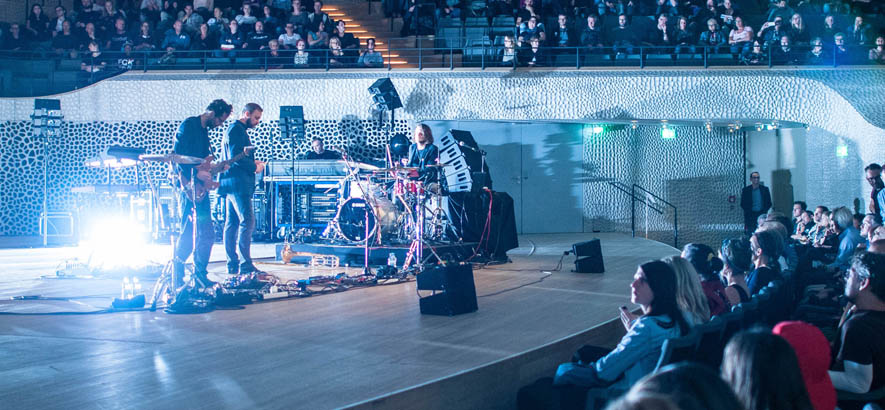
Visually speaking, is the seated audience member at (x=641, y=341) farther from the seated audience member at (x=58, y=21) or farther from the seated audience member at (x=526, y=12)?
the seated audience member at (x=58, y=21)

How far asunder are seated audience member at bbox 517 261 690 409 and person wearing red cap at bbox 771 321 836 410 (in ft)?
1.93

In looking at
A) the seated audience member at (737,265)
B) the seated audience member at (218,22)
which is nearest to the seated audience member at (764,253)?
the seated audience member at (737,265)

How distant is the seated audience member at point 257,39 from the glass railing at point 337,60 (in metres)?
0.12

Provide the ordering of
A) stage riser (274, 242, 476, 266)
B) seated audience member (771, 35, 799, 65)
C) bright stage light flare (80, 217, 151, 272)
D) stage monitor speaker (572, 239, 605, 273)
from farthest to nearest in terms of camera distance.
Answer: seated audience member (771, 35, 799, 65), stage riser (274, 242, 476, 266), bright stage light flare (80, 217, 151, 272), stage monitor speaker (572, 239, 605, 273)

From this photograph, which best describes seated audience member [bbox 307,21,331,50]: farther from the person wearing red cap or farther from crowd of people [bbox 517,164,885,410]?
the person wearing red cap

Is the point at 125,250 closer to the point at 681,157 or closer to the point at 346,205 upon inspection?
the point at 346,205

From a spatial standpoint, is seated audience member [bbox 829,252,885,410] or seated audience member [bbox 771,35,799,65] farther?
seated audience member [bbox 771,35,799,65]

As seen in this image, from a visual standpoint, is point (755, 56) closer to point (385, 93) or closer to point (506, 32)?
point (506, 32)

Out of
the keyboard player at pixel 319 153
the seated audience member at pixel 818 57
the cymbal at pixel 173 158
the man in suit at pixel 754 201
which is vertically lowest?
the man in suit at pixel 754 201

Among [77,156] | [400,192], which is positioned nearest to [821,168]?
[400,192]

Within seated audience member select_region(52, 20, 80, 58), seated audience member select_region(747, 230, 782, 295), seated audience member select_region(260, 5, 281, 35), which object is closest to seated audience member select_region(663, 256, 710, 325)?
seated audience member select_region(747, 230, 782, 295)

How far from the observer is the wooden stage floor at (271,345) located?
8.76 ft

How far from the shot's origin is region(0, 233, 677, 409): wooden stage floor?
267cm

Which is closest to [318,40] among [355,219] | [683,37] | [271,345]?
[355,219]
